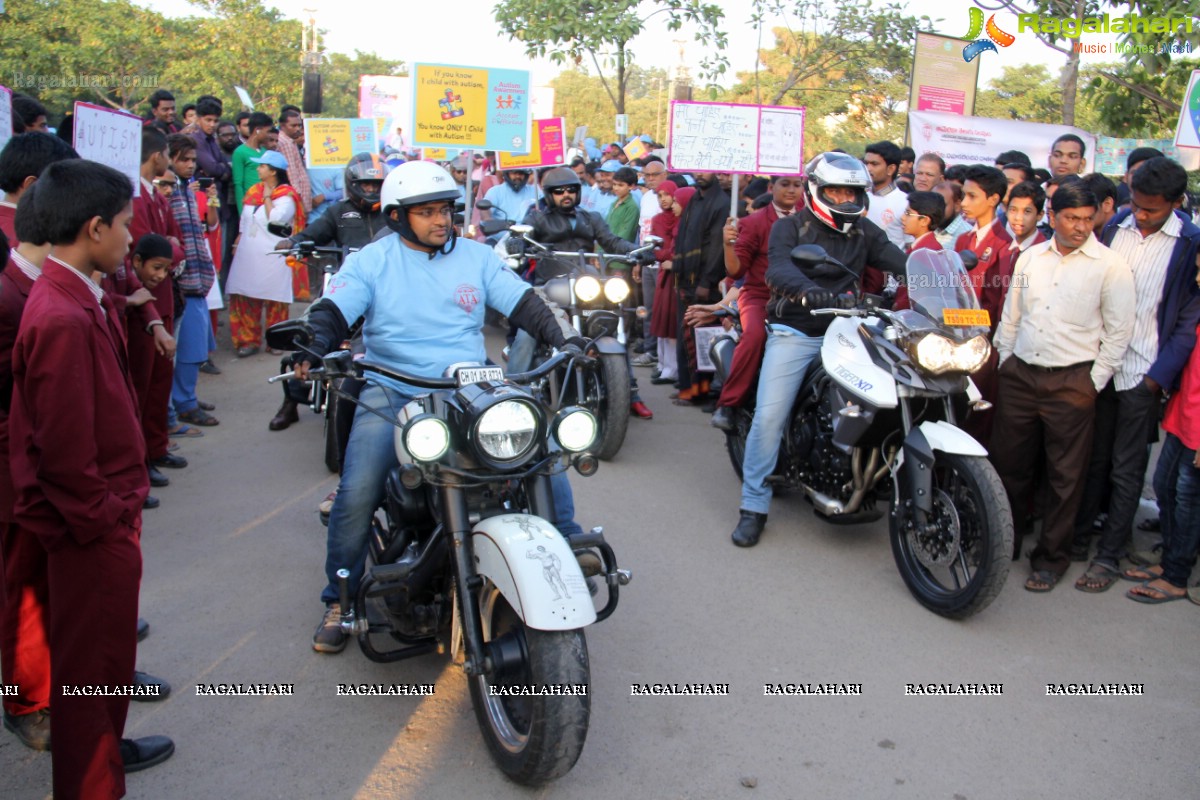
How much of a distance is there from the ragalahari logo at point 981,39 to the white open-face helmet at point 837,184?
26.4 ft

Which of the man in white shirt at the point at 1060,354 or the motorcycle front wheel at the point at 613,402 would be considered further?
the motorcycle front wheel at the point at 613,402

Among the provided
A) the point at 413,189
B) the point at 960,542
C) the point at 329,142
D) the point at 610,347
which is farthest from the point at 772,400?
the point at 329,142

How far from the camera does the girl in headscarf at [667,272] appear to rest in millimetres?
9102

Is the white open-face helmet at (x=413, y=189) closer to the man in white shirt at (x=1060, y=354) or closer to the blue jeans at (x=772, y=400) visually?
the blue jeans at (x=772, y=400)

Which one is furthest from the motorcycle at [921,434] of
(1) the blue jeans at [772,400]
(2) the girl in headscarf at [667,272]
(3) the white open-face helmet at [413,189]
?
(2) the girl in headscarf at [667,272]

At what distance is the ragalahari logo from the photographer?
1206cm

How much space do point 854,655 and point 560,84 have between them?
55.2 m

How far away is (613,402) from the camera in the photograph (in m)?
6.83

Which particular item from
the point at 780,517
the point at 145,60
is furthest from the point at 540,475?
the point at 145,60

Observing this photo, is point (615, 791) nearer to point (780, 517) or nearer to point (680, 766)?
point (680, 766)

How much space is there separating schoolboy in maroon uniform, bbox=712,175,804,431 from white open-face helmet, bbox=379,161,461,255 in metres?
2.43

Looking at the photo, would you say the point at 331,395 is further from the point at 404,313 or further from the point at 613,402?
the point at 404,313

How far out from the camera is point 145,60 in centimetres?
2403

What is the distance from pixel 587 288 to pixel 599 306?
0.18 metres
